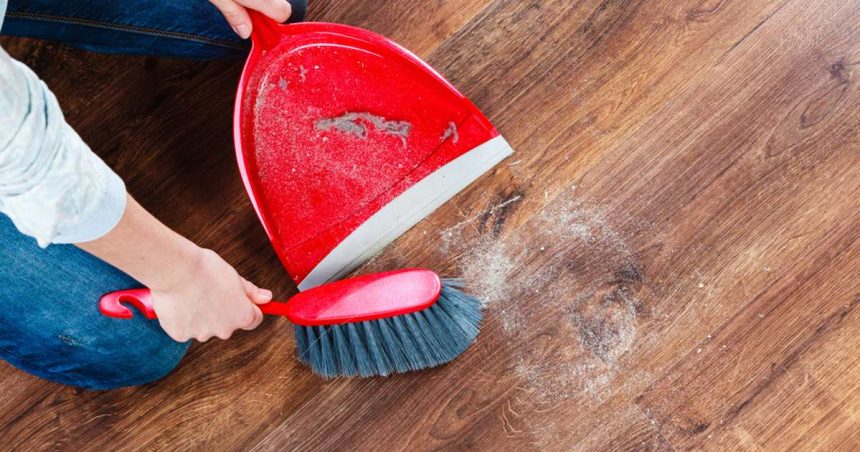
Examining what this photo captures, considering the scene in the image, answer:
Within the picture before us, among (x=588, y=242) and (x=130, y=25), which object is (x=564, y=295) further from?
(x=130, y=25)

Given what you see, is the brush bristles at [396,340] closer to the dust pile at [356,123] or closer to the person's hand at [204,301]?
the person's hand at [204,301]

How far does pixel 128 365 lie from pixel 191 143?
28cm

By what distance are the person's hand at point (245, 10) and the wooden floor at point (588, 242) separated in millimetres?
136

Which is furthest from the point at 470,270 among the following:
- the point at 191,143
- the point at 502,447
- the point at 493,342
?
the point at 191,143

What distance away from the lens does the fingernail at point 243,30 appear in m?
0.75

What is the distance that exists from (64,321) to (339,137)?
36cm

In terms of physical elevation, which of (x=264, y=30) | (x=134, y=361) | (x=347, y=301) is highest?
(x=264, y=30)

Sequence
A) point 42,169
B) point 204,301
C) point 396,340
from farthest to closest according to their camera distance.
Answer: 1. point 396,340
2. point 204,301
3. point 42,169

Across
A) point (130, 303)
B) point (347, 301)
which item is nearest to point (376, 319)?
point (347, 301)

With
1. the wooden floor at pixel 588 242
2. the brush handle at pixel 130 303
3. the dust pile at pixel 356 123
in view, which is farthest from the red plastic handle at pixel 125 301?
the dust pile at pixel 356 123

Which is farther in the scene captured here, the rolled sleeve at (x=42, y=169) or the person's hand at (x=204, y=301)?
the person's hand at (x=204, y=301)

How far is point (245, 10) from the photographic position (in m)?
0.74

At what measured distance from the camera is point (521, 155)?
860mm

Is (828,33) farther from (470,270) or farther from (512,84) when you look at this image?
(470,270)
